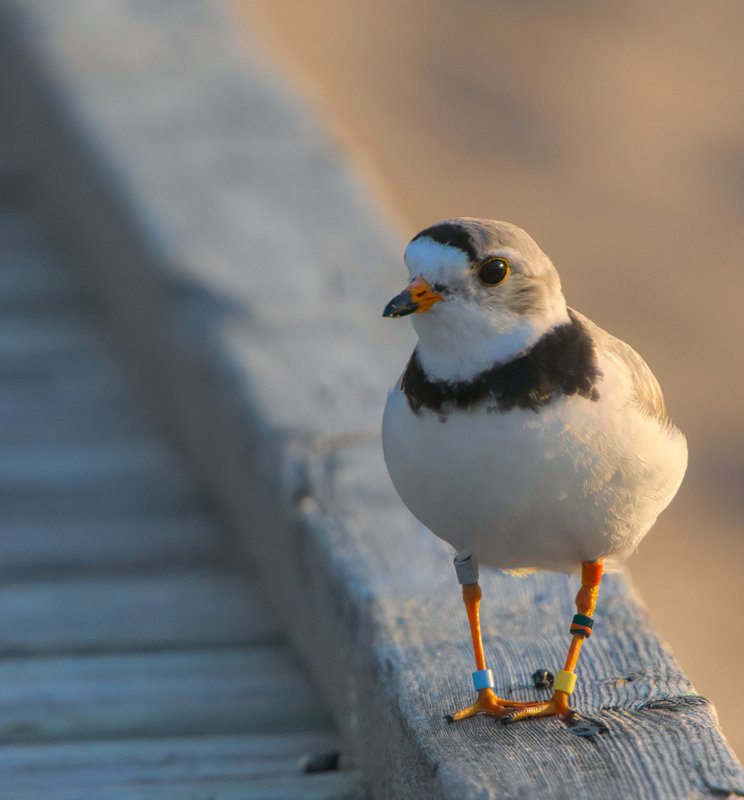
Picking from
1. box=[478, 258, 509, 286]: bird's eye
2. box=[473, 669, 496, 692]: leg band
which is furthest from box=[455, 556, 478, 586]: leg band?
box=[478, 258, 509, 286]: bird's eye

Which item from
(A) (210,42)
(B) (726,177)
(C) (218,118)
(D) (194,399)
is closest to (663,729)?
(D) (194,399)

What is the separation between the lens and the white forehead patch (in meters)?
2.38

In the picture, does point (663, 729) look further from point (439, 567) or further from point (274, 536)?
point (274, 536)

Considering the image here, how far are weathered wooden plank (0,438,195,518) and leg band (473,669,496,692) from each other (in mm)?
1814

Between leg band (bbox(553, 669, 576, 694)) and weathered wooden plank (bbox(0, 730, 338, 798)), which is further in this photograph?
weathered wooden plank (bbox(0, 730, 338, 798))

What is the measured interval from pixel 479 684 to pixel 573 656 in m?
0.17

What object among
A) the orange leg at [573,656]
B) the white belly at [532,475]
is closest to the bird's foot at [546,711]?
the orange leg at [573,656]

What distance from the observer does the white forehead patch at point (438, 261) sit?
7.82ft

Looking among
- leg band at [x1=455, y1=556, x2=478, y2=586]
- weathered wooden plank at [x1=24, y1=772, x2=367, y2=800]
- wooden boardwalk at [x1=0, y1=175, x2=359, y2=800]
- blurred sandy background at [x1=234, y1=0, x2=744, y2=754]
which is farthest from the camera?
blurred sandy background at [x1=234, y1=0, x2=744, y2=754]

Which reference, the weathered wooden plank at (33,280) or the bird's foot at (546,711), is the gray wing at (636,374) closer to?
the bird's foot at (546,711)

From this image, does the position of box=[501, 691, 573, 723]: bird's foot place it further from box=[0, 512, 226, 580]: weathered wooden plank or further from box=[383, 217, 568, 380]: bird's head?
box=[0, 512, 226, 580]: weathered wooden plank

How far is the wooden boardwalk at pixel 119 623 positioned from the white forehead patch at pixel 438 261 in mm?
1081

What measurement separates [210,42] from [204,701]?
10.5 ft

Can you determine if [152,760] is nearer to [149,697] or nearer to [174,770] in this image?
[174,770]
